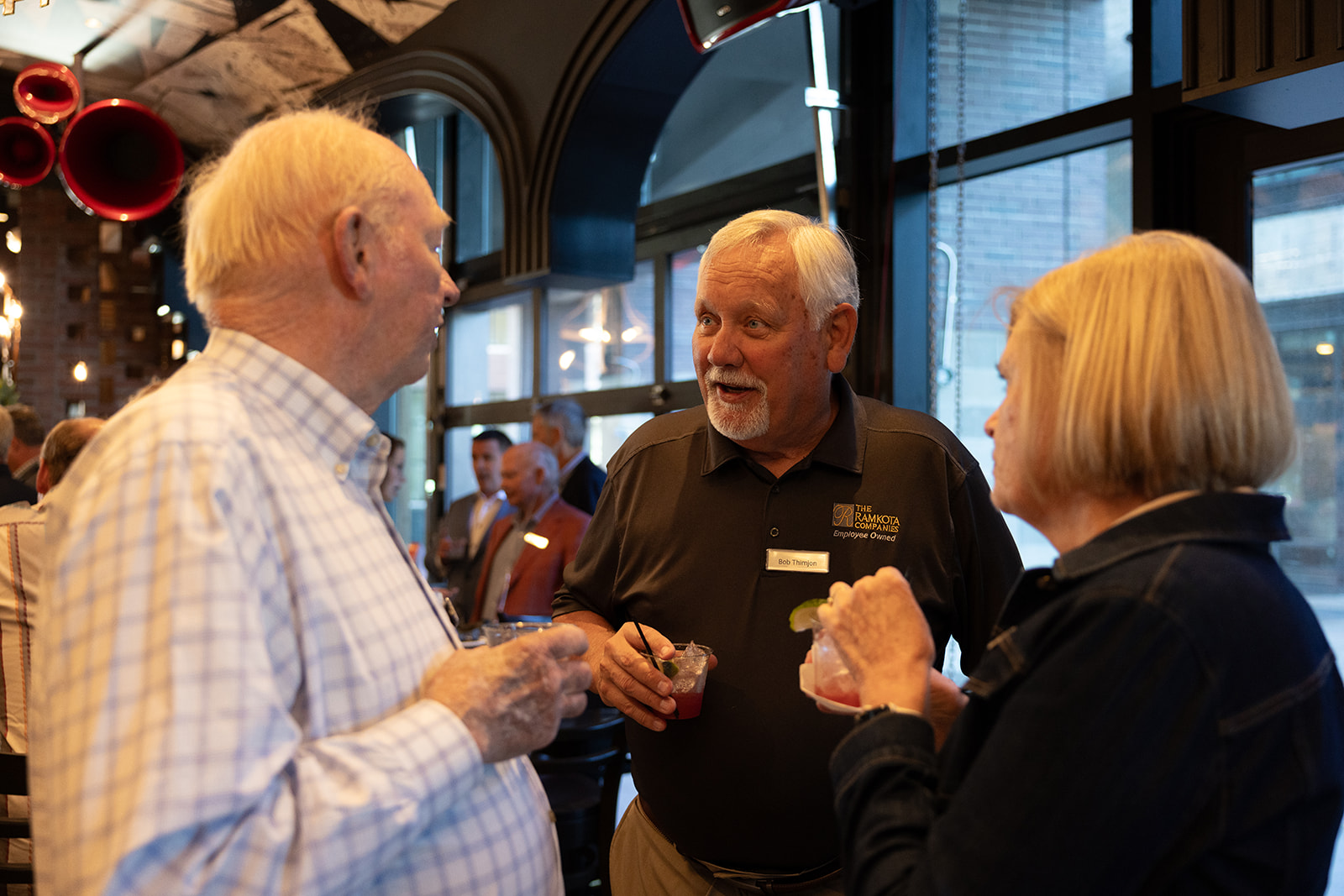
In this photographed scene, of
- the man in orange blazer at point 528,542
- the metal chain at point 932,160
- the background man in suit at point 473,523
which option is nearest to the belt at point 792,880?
the metal chain at point 932,160

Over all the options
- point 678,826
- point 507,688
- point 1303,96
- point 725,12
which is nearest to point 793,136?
point 725,12

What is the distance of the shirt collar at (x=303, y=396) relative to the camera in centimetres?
114

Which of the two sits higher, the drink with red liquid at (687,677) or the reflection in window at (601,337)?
the reflection in window at (601,337)

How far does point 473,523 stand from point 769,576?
4.34m

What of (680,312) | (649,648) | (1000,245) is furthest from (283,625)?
(680,312)

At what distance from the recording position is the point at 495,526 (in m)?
5.05

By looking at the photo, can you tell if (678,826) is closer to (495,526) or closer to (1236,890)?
(1236,890)

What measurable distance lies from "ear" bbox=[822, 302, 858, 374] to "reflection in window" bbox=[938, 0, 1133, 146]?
2002 mm

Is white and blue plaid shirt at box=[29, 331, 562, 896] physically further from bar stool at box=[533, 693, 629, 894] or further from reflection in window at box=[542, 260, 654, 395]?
reflection in window at box=[542, 260, 654, 395]

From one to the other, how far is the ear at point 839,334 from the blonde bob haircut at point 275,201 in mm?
1004

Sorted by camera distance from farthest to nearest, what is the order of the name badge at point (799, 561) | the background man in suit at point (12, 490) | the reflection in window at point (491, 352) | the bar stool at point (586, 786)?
the reflection in window at point (491, 352) < the background man in suit at point (12, 490) < the bar stool at point (586, 786) < the name badge at point (799, 561)

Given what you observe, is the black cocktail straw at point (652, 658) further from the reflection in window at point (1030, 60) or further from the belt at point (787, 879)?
the reflection in window at point (1030, 60)

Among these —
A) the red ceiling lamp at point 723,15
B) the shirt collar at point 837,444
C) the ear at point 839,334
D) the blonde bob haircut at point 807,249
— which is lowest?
the shirt collar at point 837,444

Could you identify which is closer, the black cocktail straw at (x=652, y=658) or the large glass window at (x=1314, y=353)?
the black cocktail straw at (x=652, y=658)
